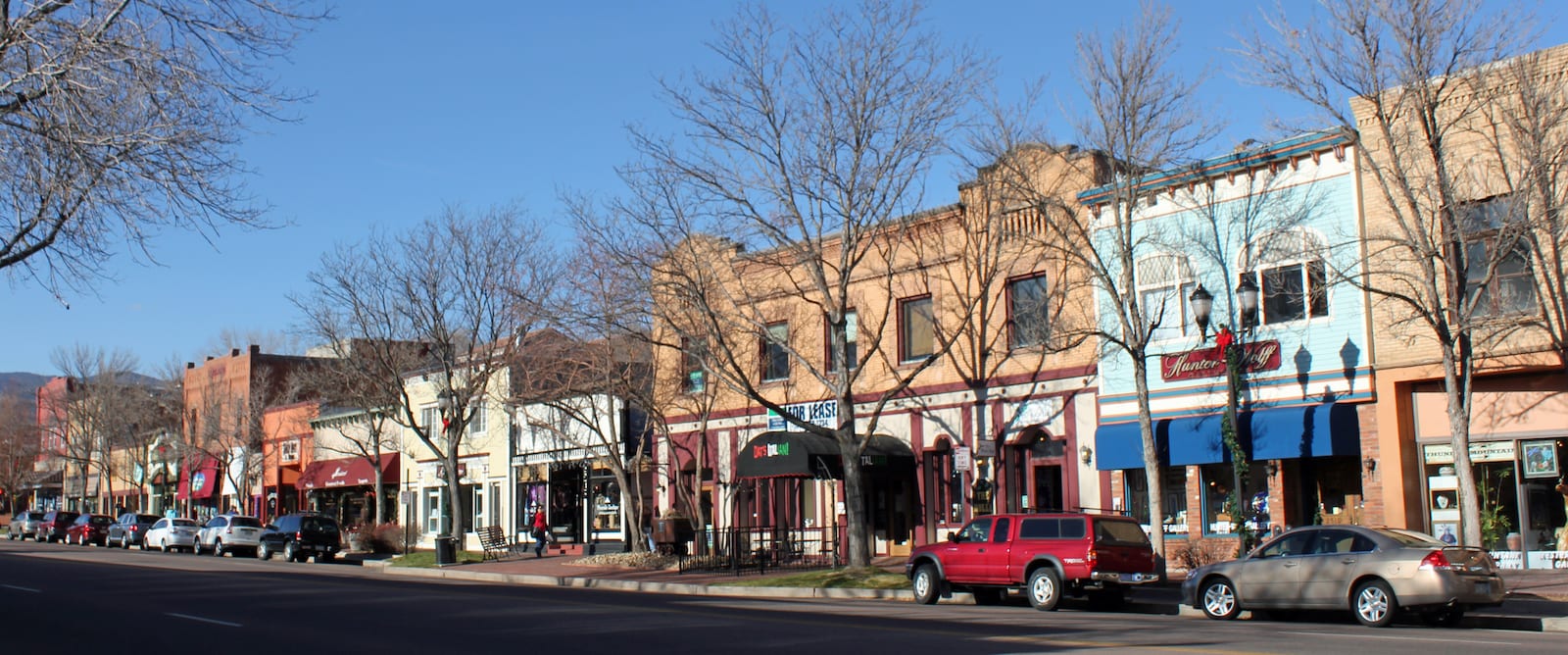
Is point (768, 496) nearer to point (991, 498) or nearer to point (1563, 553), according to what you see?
point (991, 498)

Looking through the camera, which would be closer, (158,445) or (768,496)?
(768,496)

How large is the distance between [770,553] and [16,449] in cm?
7797

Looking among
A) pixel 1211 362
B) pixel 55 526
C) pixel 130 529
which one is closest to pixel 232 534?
pixel 130 529

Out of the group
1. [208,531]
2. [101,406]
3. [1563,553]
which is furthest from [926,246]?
[101,406]

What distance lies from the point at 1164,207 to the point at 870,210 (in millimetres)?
6241

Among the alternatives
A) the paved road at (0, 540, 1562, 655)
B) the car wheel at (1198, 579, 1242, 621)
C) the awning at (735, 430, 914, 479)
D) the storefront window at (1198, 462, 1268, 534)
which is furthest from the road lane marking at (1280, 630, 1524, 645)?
the awning at (735, 430, 914, 479)

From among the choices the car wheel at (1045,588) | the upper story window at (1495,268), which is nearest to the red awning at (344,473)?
the car wheel at (1045,588)

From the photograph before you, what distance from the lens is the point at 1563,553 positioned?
22.1 metres

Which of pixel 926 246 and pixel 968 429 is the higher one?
pixel 926 246

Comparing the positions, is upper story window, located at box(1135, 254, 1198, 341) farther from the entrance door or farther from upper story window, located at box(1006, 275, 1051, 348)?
the entrance door

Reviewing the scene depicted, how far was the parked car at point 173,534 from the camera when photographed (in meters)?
49.4

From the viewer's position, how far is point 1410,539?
1703cm

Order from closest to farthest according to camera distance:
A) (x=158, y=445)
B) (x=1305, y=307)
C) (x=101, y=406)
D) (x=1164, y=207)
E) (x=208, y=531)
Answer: (x=1305, y=307) < (x=1164, y=207) < (x=208, y=531) < (x=158, y=445) < (x=101, y=406)

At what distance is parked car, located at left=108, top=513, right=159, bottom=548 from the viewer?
53906mm
